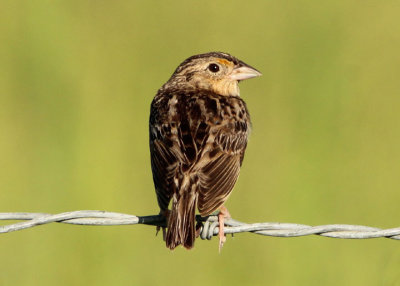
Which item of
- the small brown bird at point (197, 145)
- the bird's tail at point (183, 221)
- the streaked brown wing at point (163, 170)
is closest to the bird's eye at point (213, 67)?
the small brown bird at point (197, 145)

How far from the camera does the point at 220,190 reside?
598 cm

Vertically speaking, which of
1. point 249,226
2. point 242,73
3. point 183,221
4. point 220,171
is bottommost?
point 249,226

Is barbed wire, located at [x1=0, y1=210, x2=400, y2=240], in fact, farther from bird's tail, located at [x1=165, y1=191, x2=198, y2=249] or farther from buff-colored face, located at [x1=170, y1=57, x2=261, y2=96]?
buff-colored face, located at [x1=170, y1=57, x2=261, y2=96]

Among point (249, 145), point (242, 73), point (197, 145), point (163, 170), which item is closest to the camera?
point (163, 170)

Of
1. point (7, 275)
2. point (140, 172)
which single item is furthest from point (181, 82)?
point (7, 275)

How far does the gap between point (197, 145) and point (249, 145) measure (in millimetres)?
2827

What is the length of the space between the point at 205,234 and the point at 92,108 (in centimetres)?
366

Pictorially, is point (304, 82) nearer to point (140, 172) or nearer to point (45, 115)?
point (140, 172)

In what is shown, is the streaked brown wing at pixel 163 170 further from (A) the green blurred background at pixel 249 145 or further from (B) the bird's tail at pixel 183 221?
(A) the green blurred background at pixel 249 145

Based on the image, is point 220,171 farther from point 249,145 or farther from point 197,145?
point 249,145

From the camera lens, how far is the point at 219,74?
7.42 metres

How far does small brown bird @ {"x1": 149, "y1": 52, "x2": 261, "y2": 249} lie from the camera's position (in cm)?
586

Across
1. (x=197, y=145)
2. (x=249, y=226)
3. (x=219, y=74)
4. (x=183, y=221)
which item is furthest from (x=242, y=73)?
(x=249, y=226)

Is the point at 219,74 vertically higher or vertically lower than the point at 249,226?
higher
